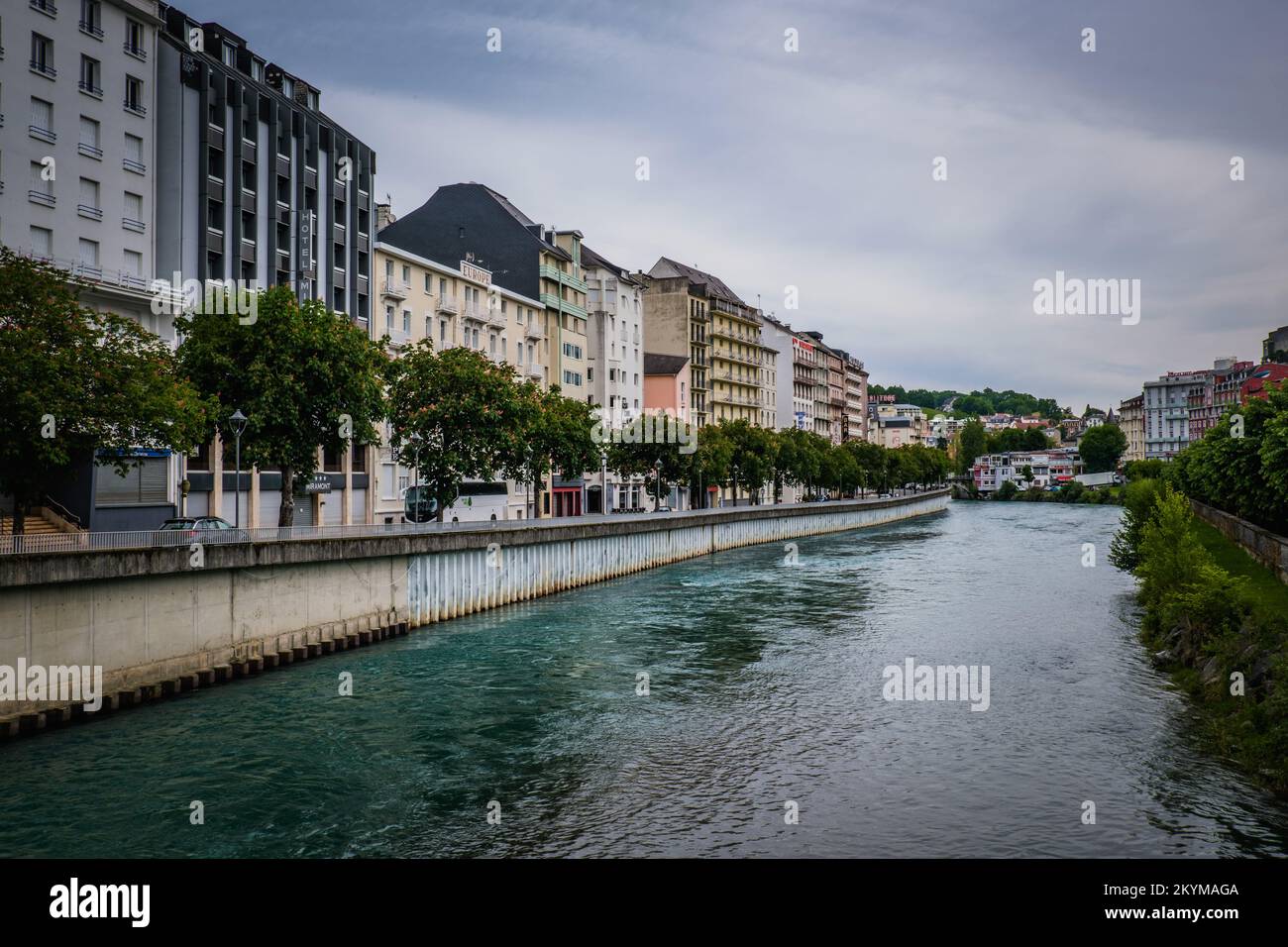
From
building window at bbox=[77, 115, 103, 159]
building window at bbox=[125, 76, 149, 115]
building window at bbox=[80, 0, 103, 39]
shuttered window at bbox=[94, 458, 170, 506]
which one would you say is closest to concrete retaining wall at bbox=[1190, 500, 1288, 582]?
shuttered window at bbox=[94, 458, 170, 506]

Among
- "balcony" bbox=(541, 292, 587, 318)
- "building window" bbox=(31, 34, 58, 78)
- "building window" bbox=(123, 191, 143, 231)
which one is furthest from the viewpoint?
"balcony" bbox=(541, 292, 587, 318)

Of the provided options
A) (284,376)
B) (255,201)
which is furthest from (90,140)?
(284,376)

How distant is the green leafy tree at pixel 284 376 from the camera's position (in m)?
44.1

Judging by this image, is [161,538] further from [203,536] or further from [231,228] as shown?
[231,228]

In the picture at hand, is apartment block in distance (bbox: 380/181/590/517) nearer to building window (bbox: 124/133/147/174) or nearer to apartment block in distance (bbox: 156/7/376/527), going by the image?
apartment block in distance (bbox: 156/7/376/527)

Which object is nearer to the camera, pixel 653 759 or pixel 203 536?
pixel 653 759

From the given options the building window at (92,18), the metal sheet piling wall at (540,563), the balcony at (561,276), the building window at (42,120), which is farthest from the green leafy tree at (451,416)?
the balcony at (561,276)

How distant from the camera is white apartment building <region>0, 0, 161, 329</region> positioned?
51.9 m

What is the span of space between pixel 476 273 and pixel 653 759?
72183mm

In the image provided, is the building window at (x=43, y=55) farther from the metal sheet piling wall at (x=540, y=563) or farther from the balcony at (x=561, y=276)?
the balcony at (x=561, y=276)

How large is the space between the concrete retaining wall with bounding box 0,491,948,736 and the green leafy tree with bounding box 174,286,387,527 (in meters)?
6.38

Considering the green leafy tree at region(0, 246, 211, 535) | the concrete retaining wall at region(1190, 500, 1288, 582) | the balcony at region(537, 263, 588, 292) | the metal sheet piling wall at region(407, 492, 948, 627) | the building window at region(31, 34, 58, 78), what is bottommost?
the metal sheet piling wall at region(407, 492, 948, 627)

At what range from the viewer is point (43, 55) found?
53688mm
